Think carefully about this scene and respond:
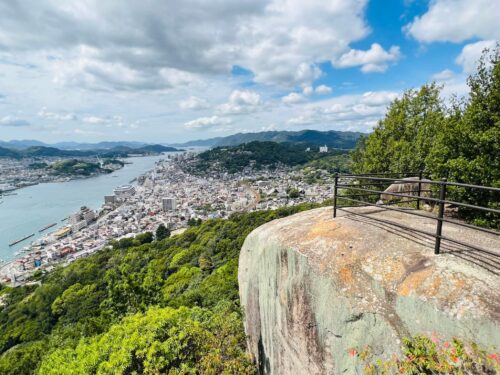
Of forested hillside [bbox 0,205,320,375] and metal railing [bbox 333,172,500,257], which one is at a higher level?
metal railing [bbox 333,172,500,257]

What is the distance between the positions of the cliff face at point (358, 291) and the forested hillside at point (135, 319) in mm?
1912

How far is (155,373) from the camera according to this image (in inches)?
264

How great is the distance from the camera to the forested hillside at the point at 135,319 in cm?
738

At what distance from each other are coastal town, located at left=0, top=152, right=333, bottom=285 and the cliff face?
6246cm

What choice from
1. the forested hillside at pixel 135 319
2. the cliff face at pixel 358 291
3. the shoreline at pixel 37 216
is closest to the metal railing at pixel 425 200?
the cliff face at pixel 358 291

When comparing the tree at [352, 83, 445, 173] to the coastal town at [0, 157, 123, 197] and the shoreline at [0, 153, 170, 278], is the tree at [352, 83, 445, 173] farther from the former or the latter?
the coastal town at [0, 157, 123, 197]

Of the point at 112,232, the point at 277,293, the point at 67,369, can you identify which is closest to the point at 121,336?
the point at 67,369

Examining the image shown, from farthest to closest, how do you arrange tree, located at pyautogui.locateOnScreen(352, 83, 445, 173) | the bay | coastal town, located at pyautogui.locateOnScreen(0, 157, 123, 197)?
coastal town, located at pyautogui.locateOnScreen(0, 157, 123, 197), the bay, tree, located at pyautogui.locateOnScreen(352, 83, 445, 173)

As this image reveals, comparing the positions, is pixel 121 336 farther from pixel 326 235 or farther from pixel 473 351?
pixel 473 351

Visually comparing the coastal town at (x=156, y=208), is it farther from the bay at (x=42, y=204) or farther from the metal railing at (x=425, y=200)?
the metal railing at (x=425, y=200)

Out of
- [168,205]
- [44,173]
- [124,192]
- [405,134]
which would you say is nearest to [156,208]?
[168,205]

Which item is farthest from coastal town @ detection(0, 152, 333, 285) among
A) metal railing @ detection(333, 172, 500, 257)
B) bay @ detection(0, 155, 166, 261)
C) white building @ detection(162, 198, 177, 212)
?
metal railing @ detection(333, 172, 500, 257)

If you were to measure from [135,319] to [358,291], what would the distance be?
7.99 meters

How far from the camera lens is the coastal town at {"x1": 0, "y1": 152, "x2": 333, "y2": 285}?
2448 inches
